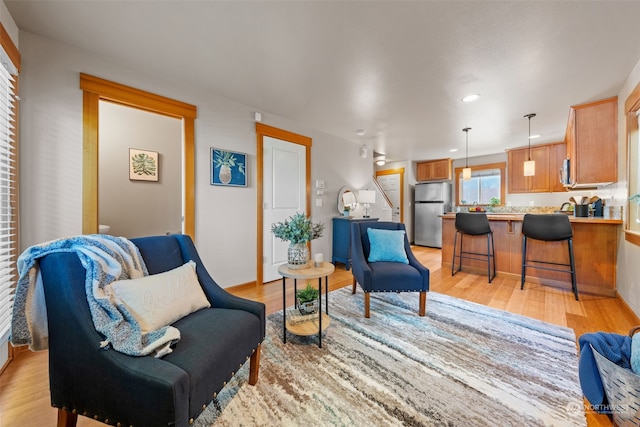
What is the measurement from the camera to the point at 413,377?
1528mm

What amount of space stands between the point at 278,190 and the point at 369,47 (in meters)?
2.05

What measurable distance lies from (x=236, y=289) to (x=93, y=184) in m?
1.73

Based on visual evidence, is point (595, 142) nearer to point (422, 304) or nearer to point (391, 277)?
point (422, 304)

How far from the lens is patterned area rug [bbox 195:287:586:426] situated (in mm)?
1255

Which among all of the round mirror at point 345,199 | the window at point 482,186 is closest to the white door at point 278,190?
the round mirror at point 345,199

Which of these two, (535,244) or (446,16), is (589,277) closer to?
(535,244)

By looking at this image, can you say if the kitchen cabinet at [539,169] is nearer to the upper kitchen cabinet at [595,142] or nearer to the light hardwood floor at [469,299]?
the upper kitchen cabinet at [595,142]

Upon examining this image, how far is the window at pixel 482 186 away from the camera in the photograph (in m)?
5.73

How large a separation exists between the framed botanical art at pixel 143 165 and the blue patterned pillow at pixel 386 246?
9.97 feet

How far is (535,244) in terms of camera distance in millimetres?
3387

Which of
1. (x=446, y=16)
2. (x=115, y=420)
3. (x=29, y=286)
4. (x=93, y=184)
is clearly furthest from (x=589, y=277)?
(x=93, y=184)

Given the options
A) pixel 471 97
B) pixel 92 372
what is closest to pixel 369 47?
pixel 471 97

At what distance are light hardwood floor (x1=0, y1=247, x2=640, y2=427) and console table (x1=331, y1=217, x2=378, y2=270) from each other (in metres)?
0.18

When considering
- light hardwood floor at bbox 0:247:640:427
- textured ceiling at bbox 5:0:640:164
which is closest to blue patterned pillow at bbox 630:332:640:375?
light hardwood floor at bbox 0:247:640:427
